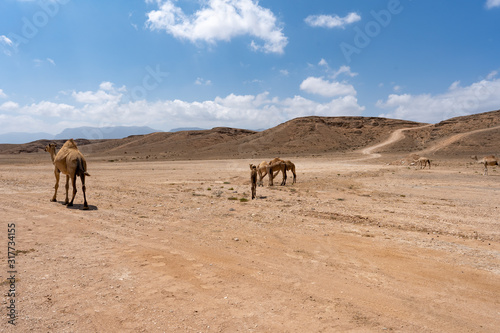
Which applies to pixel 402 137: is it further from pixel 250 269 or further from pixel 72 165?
pixel 250 269

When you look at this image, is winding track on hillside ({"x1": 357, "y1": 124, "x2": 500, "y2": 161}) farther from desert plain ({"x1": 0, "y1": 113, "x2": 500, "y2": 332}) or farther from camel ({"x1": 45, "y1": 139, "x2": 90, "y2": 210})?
camel ({"x1": 45, "y1": 139, "x2": 90, "y2": 210})

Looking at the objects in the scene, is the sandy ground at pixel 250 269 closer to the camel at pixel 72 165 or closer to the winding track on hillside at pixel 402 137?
the camel at pixel 72 165

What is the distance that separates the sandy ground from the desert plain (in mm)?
32

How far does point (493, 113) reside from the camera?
97.1 meters

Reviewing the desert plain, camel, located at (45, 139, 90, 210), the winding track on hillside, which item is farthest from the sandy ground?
the winding track on hillside

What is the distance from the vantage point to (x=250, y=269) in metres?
6.94

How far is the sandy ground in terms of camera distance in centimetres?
495

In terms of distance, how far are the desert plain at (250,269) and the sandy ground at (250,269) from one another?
0.11 feet

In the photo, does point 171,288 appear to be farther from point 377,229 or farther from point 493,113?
point 493,113

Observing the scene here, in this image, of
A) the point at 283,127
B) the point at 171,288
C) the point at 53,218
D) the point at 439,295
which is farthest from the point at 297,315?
the point at 283,127

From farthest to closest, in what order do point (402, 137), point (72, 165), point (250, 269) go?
point (402, 137) → point (72, 165) → point (250, 269)

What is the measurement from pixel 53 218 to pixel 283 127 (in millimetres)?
101517

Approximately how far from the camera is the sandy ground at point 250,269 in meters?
4.95

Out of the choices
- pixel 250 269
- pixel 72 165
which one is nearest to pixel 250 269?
pixel 250 269
